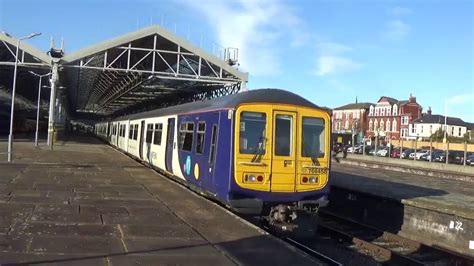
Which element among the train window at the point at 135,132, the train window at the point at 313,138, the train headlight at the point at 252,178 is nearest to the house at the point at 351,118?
the train window at the point at 135,132

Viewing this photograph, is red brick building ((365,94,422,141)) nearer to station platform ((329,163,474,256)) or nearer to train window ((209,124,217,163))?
station platform ((329,163,474,256))

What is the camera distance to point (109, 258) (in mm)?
7371

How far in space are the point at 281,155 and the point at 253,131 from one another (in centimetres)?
79

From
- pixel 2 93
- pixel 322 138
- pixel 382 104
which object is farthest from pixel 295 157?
pixel 382 104

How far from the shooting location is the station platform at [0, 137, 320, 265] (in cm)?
760

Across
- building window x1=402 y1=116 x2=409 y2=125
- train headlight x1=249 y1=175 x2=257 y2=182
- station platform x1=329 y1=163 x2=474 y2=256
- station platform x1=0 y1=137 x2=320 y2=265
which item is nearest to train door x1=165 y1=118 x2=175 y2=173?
station platform x1=0 y1=137 x2=320 y2=265

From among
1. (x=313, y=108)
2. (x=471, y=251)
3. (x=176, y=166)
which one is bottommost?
(x=471, y=251)

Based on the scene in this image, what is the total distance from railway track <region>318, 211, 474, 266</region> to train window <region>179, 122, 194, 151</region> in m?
4.19

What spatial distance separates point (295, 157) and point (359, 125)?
115 m

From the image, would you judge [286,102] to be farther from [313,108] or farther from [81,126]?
[81,126]

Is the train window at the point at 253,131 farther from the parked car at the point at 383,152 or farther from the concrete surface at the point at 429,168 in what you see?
the parked car at the point at 383,152

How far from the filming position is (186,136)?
15.8m

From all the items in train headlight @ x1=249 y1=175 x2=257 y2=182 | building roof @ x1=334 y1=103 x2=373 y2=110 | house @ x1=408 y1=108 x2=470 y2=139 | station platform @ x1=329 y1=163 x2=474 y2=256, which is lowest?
station platform @ x1=329 y1=163 x2=474 y2=256

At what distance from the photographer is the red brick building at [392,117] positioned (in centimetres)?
11456
